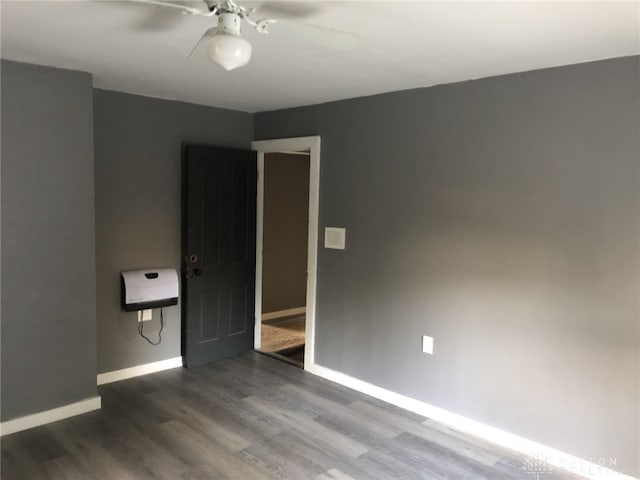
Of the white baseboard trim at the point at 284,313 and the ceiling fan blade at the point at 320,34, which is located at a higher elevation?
the ceiling fan blade at the point at 320,34

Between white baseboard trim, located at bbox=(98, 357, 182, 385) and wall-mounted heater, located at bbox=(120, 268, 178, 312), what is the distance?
527 millimetres

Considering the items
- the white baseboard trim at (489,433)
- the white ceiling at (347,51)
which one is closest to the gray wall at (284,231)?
the white baseboard trim at (489,433)

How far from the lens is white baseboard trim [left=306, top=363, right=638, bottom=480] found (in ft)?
8.80

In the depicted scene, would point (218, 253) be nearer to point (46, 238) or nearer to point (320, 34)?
point (46, 238)

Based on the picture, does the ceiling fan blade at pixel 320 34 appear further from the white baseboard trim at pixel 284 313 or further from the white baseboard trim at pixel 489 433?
the white baseboard trim at pixel 284 313

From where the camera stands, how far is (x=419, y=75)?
3020mm

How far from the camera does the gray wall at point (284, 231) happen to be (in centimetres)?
597

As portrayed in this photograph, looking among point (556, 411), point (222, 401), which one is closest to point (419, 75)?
point (556, 411)

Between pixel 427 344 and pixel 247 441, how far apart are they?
139cm

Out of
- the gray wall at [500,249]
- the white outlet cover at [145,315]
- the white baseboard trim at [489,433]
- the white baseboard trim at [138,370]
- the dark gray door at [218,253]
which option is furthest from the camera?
the dark gray door at [218,253]

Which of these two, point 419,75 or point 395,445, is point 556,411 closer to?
point 395,445

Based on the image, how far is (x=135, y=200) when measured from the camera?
3.85 meters

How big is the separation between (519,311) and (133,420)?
2625 mm

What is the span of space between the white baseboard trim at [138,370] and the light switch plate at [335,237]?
5.59 feet
